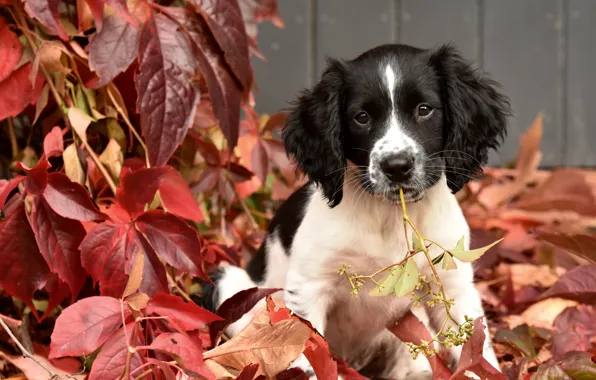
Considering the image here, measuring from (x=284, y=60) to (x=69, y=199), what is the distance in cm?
333

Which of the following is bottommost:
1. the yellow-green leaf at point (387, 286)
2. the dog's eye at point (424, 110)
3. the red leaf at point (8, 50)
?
the yellow-green leaf at point (387, 286)

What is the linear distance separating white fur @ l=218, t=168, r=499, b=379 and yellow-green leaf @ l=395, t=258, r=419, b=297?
0.55 metres

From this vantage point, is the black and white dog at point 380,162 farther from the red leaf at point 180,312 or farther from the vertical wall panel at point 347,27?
the vertical wall panel at point 347,27

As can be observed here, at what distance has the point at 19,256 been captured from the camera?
2117mm

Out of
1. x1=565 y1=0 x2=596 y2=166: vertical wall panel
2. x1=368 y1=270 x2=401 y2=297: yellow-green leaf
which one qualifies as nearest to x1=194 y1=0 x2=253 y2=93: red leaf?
x1=368 y1=270 x2=401 y2=297: yellow-green leaf

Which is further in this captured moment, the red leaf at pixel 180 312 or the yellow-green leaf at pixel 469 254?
the red leaf at pixel 180 312

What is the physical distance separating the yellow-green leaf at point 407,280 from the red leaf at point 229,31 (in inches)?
32.0

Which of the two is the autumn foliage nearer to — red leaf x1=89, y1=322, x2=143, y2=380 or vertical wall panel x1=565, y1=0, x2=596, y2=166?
red leaf x1=89, y1=322, x2=143, y2=380

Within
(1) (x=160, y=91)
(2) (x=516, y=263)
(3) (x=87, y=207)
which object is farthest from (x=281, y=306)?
(2) (x=516, y=263)

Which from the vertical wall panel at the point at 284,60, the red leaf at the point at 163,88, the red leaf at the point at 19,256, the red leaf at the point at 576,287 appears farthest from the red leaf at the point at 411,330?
the vertical wall panel at the point at 284,60

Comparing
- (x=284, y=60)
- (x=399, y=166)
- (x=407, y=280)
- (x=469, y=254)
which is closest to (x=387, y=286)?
(x=407, y=280)

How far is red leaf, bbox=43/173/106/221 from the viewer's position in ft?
6.66

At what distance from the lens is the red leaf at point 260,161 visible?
2992 mm

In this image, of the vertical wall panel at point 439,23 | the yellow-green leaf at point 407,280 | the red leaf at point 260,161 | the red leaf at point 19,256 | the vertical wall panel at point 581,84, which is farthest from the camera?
the vertical wall panel at point 581,84
